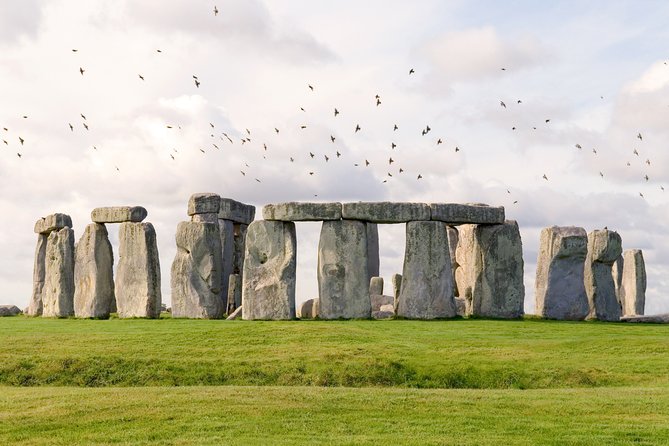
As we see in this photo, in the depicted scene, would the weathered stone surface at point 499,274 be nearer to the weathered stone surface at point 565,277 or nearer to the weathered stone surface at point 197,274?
the weathered stone surface at point 565,277

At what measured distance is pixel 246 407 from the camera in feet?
57.7

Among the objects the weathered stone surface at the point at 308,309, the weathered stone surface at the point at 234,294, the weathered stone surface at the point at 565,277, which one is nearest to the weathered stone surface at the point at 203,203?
the weathered stone surface at the point at 234,294

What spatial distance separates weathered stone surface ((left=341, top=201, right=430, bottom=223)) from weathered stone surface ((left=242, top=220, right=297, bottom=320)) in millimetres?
1843

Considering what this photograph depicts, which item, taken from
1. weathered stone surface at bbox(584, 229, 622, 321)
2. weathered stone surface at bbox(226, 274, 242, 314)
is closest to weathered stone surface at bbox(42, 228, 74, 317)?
weathered stone surface at bbox(226, 274, 242, 314)

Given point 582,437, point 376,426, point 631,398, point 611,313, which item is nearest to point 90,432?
point 376,426

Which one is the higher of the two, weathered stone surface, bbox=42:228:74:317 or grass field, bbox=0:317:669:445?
weathered stone surface, bbox=42:228:74:317

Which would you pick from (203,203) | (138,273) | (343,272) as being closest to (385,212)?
(343,272)

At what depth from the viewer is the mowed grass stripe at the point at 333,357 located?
21.9 m

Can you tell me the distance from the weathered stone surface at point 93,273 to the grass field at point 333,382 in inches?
86.7

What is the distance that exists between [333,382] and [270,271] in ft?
31.5

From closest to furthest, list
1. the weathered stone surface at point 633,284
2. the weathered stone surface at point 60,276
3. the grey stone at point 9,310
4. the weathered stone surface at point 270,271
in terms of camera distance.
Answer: the weathered stone surface at point 270,271, the weathered stone surface at point 60,276, the grey stone at point 9,310, the weathered stone surface at point 633,284

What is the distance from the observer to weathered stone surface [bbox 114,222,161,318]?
3256cm

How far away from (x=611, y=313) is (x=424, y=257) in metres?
6.39

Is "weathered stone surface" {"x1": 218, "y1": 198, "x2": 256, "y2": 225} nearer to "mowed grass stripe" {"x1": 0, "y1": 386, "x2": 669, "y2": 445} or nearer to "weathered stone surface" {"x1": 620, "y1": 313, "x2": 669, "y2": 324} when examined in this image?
"weathered stone surface" {"x1": 620, "y1": 313, "x2": 669, "y2": 324}
